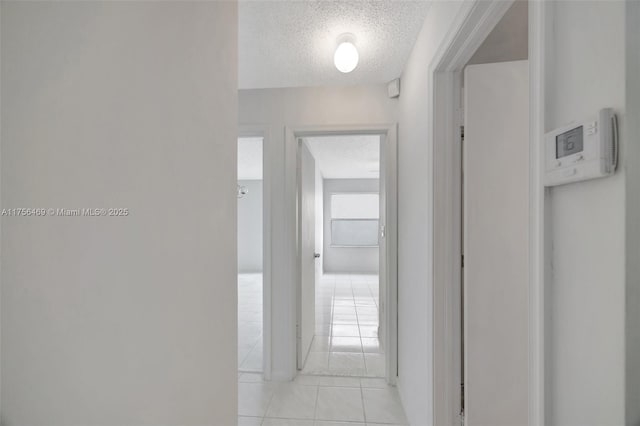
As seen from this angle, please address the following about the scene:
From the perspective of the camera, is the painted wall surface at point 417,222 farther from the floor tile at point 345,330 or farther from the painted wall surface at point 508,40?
the floor tile at point 345,330

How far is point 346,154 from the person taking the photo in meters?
5.16

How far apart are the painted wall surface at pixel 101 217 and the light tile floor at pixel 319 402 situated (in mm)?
1351

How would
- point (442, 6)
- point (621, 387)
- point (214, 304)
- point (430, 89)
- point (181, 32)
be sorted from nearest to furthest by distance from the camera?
point (621, 387), point (181, 32), point (214, 304), point (442, 6), point (430, 89)

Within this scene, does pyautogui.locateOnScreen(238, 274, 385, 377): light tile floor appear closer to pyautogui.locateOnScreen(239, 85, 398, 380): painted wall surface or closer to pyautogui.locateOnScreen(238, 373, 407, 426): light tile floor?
pyautogui.locateOnScreen(238, 373, 407, 426): light tile floor

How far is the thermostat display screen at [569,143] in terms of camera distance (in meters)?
0.59

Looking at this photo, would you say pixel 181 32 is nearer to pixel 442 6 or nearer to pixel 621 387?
pixel 442 6

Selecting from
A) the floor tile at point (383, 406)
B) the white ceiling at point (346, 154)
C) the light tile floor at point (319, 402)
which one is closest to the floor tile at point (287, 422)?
the light tile floor at point (319, 402)

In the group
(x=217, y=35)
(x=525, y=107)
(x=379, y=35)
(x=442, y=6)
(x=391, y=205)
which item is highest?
(x=379, y=35)

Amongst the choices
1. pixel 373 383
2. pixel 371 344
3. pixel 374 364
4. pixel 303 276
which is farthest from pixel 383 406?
pixel 303 276

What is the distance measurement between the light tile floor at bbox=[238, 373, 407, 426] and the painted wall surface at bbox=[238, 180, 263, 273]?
5822 mm

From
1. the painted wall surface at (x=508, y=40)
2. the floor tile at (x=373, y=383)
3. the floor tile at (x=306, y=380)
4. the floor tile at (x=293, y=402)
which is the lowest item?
the floor tile at (x=373, y=383)

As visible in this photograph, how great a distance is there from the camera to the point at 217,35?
3.53ft

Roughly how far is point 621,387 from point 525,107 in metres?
1.31

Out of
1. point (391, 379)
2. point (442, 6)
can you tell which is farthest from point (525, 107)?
point (391, 379)
